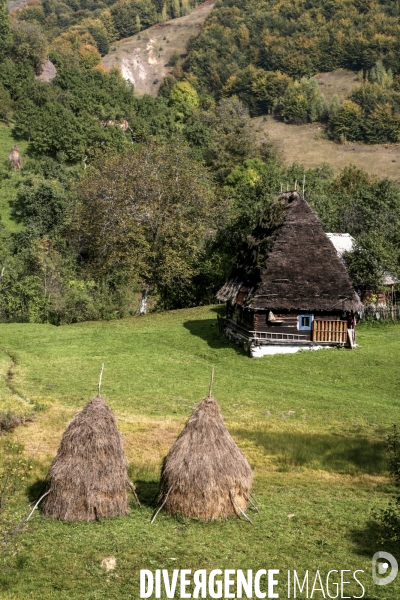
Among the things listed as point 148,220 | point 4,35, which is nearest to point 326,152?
point 4,35

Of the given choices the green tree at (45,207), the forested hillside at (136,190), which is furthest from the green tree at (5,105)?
the green tree at (45,207)

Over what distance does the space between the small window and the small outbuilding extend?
18820 mm

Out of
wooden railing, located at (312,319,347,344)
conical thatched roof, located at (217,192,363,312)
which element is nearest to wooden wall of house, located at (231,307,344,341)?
wooden railing, located at (312,319,347,344)

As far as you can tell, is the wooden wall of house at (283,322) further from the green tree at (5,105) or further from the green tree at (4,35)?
the green tree at (4,35)

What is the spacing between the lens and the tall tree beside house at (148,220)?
4669 cm

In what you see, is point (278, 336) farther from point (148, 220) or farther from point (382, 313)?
point (148, 220)

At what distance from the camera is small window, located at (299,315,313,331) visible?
114 feet

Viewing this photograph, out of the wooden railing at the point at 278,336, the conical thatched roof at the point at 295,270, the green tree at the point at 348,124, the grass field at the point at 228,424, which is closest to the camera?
the grass field at the point at 228,424

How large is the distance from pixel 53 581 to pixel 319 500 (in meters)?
7.85

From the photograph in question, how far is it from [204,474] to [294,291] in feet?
63.6

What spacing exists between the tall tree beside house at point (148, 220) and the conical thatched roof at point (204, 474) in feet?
98.6

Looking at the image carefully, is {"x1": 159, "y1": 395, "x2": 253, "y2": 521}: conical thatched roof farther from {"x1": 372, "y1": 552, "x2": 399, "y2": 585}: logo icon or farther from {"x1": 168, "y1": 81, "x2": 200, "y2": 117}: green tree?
{"x1": 168, "y1": 81, "x2": 200, "y2": 117}: green tree

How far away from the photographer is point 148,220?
4722 centimetres

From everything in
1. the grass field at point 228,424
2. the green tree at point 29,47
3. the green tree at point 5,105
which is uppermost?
the green tree at point 29,47
